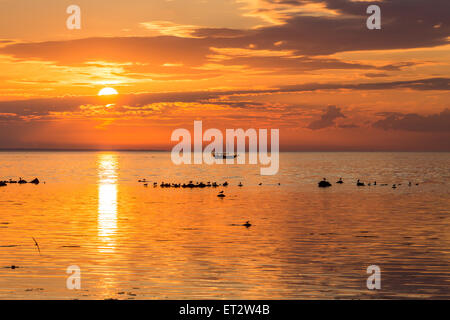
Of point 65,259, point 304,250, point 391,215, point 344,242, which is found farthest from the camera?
point 391,215

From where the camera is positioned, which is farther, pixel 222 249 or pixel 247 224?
pixel 247 224

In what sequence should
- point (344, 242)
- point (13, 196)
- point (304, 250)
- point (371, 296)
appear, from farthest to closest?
point (13, 196) < point (344, 242) < point (304, 250) < point (371, 296)

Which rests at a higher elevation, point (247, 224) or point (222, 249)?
point (247, 224)

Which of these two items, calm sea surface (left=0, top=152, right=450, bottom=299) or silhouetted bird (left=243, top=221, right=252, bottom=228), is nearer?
calm sea surface (left=0, top=152, right=450, bottom=299)

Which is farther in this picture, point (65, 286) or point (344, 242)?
point (344, 242)

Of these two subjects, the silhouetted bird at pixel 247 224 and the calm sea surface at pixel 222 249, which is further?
the silhouetted bird at pixel 247 224
